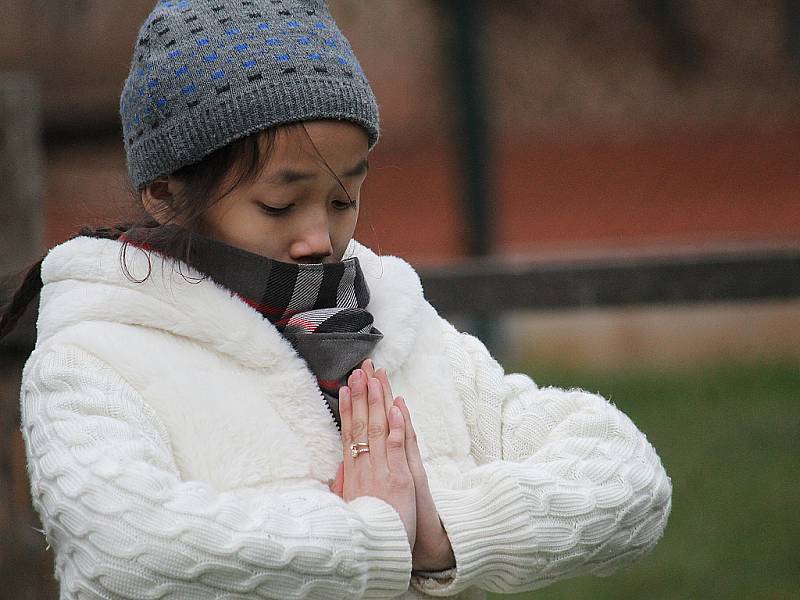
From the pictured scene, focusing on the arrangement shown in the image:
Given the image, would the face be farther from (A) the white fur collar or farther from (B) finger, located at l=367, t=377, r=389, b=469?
(B) finger, located at l=367, t=377, r=389, b=469

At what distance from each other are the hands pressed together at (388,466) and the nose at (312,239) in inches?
6.6

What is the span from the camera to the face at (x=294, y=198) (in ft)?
5.28

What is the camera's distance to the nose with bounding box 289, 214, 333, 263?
1623 millimetres

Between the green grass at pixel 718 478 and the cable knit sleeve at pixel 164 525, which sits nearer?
the cable knit sleeve at pixel 164 525

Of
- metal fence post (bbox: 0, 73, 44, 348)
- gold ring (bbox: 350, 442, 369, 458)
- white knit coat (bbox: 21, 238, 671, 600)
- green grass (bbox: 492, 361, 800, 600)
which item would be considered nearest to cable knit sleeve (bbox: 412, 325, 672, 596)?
white knit coat (bbox: 21, 238, 671, 600)

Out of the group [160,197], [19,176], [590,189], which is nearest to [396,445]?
[160,197]

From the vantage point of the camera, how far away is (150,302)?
162cm

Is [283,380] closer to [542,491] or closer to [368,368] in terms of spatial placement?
[368,368]

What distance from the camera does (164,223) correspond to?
5.57ft

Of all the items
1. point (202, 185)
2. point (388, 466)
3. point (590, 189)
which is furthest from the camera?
point (590, 189)

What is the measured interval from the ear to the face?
8 centimetres

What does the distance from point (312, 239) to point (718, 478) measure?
3.13 m

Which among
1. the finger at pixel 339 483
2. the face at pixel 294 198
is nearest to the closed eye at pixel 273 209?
the face at pixel 294 198

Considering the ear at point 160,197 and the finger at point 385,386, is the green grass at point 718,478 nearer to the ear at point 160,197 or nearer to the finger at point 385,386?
the finger at point 385,386
